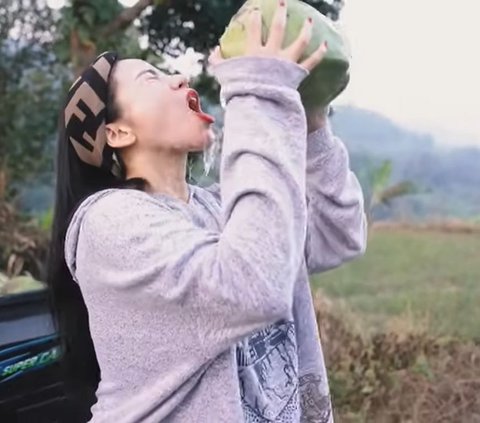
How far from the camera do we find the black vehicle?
2357mm

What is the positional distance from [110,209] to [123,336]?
17 centimetres

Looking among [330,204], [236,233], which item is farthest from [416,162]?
[236,233]

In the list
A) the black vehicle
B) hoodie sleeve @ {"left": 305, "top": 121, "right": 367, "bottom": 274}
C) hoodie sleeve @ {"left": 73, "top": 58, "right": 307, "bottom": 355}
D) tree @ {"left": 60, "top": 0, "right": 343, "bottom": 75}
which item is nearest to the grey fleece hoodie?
hoodie sleeve @ {"left": 73, "top": 58, "right": 307, "bottom": 355}

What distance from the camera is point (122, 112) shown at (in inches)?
60.9

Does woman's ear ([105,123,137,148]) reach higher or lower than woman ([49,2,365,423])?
higher

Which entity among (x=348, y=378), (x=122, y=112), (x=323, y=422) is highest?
(x=122, y=112)

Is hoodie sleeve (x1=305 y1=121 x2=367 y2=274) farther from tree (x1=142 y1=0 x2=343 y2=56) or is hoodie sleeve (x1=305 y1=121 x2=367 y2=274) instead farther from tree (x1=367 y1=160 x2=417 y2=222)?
tree (x1=142 y1=0 x2=343 y2=56)

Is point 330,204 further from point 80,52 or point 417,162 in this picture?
point 80,52

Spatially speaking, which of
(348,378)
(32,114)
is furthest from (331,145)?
(32,114)

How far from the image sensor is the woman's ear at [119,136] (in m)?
1.55

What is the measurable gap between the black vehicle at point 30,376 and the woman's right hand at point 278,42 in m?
1.08

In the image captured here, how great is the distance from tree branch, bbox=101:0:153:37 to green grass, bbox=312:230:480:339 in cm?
149

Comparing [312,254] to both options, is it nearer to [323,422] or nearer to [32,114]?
[323,422]

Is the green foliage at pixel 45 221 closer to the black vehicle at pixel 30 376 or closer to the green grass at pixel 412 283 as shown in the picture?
the green grass at pixel 412 283
